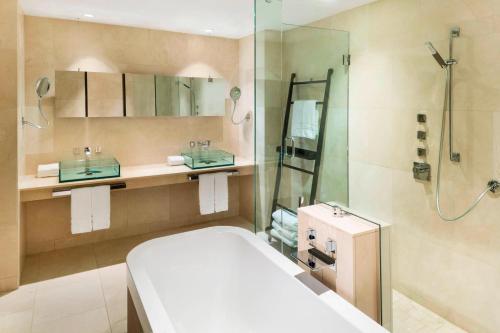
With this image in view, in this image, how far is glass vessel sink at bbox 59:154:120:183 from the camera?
325cm

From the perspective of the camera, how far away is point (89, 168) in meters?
3.53

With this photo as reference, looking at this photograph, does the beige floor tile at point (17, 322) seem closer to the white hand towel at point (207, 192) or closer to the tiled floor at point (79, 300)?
the tiled floor at point (79, 300)

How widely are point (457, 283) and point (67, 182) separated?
321 cm

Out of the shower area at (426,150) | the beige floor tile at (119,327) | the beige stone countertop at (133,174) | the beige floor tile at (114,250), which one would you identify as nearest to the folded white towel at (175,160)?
the beige stone countertop at (133,174)

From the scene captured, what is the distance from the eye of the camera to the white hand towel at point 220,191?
12.9 feet

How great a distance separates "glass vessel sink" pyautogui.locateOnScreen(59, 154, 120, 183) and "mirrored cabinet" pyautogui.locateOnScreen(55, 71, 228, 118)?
1.55 feet

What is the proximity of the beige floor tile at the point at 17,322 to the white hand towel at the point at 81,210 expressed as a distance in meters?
0.87

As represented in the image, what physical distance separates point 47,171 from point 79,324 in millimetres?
1593

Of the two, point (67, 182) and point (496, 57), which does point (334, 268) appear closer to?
point (496, 57)

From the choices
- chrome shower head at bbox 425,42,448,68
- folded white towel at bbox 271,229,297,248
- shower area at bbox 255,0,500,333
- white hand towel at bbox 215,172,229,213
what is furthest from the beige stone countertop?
chrome shower head at bbox 425,42,448,68

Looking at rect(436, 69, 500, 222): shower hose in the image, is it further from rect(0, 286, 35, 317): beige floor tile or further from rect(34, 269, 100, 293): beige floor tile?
rect(0, 286, 35, 317): beige floor tile

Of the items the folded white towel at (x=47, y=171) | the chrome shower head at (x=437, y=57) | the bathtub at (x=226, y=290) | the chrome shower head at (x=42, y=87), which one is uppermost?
the chrome shower head at (x=42, y=87)

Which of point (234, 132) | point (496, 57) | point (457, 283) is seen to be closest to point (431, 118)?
point (496, 57)

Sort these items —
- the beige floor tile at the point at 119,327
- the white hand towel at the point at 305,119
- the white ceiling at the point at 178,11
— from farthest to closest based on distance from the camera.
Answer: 1. the white hand towel at the point at 305,119
2. the white ceiling at the point at 178,11
3. the beige floor tile at the point at 119,327
